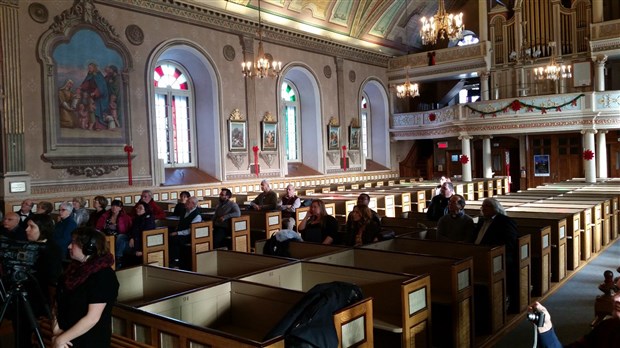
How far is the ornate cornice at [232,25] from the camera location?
1292 cm

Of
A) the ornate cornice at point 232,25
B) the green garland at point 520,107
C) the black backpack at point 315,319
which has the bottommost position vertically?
the black backpack at point 315,319

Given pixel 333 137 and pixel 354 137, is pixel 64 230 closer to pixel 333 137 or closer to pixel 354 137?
pixel 333 137

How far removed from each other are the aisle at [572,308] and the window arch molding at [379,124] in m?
14.1

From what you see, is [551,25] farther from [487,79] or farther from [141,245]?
[141,245]

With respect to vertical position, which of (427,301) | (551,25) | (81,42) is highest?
(551,25)

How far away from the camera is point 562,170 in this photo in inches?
766

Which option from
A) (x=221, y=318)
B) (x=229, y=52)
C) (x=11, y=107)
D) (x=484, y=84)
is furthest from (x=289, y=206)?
(x=484, y=84)

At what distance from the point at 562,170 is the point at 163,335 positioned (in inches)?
766

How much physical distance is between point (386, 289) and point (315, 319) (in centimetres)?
133

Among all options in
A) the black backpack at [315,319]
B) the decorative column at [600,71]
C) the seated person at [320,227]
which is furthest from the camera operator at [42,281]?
the decorative column at [600,71]

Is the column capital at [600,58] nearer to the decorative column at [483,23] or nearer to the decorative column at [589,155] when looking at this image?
the decorative column at [589,155]

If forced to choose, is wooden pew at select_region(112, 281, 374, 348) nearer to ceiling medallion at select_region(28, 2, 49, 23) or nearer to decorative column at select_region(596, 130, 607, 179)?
ceiling medallion at select_region(28, 2, 49, 23)

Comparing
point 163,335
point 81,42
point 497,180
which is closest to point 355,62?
point 497,180

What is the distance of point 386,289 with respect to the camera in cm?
403
